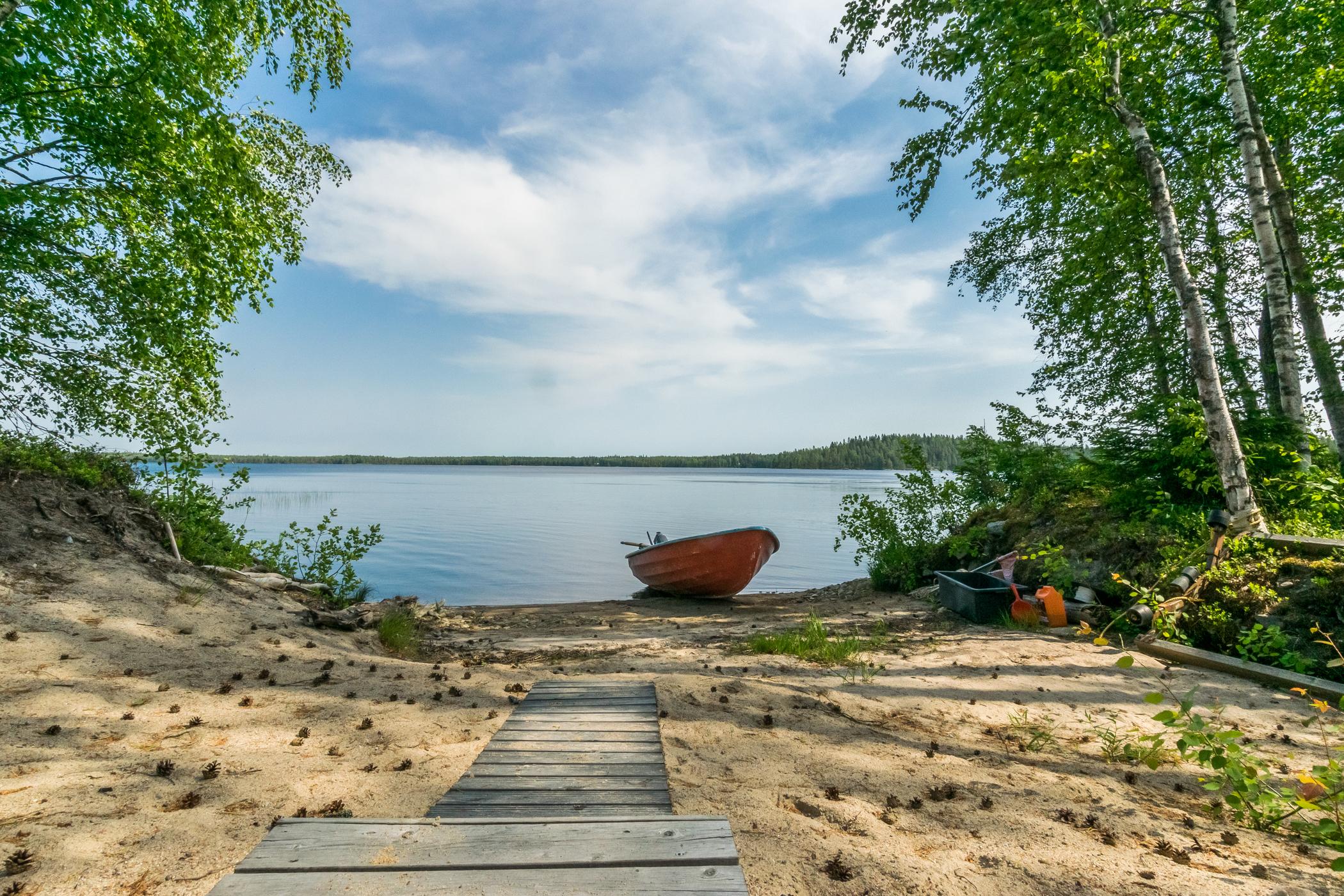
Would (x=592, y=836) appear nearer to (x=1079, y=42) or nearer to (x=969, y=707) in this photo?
(x=969, y=707)

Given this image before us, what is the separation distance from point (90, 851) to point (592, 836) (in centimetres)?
208

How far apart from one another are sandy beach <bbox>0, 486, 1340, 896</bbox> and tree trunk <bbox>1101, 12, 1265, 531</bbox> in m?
2.88

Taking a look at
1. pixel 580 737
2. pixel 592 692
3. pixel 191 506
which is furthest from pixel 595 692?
pixel 191 506

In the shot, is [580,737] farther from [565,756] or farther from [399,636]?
[399,636]

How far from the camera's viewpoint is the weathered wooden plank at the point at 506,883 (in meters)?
1.86

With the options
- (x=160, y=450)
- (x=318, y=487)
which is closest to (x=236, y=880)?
(x=160, y=450)

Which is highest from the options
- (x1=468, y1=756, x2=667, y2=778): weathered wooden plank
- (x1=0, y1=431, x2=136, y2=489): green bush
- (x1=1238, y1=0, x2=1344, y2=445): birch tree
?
(x1=1238, y1=0, x2=1344, y2=445): birch tree

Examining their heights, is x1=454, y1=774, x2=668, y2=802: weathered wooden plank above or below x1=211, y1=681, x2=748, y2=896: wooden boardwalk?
below

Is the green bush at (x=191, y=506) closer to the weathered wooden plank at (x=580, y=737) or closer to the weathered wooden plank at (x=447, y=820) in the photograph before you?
the weathered wooden plank at (x=580, y=737)

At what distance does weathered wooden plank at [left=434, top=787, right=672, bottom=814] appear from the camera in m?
2.92

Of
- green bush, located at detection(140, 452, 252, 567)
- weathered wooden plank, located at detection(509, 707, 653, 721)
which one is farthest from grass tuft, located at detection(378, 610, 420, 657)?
weathered wooden plank, located at detection(509, 707, 653, 721)

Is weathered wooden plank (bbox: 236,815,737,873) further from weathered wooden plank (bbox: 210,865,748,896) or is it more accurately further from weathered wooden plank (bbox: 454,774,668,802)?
weathered wooden plank (bbox: 454,774,668,802)

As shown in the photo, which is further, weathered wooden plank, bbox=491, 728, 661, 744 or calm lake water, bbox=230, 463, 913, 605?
calm lake water, bbox=230, 463, 913, 605

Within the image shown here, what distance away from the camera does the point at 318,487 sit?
61.9 m
